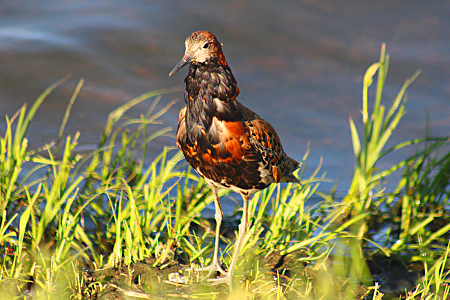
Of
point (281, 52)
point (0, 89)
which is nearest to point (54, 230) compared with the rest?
point (0, 89)

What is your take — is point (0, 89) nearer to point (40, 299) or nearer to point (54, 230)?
point (54, 230)

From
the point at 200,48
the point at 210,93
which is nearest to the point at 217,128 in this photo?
the point at 210,93

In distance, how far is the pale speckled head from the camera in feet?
10.3

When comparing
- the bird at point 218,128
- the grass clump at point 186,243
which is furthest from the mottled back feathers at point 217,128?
the grass clump at point 186,243

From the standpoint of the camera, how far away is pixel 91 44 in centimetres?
787

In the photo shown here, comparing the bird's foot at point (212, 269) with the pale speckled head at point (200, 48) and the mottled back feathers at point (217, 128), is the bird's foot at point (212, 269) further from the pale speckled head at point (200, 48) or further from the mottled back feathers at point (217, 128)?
the pale speckled head at point (200, 48)

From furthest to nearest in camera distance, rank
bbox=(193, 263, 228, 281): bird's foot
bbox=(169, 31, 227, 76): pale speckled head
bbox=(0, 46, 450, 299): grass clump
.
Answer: bbox=(193, 263, 228, 281): bird's foot → bbox=(0, 46, 450, 299): grass clump → bbox=(169, 31, 227, 76): pale speckled head

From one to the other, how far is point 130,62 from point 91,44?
2.51 ft

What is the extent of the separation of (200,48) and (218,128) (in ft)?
1.93

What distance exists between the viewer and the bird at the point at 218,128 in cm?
322

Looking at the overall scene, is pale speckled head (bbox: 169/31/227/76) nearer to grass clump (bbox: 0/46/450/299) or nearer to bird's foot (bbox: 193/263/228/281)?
grass clump (bbox: 0/46/450/299)

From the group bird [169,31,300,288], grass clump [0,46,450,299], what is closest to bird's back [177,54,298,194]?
bird [169,31,300,288]

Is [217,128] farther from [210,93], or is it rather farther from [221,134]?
[210,93]

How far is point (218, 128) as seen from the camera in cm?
332
